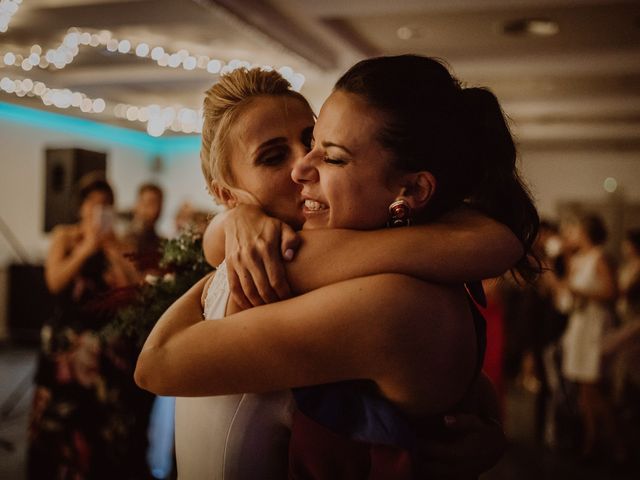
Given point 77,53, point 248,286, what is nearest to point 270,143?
point 248,286

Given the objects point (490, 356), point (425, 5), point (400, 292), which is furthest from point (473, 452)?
point (425, 5)

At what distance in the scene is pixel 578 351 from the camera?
17.0ft

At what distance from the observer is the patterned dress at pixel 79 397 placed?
137 inches

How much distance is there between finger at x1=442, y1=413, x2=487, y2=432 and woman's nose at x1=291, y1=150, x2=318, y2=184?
1.58ft

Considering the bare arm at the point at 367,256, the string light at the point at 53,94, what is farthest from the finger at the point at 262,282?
the string light at the point at 53,94

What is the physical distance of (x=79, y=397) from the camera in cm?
347

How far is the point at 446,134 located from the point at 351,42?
17.4 feet

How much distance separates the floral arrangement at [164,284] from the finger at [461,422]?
794 millimetres

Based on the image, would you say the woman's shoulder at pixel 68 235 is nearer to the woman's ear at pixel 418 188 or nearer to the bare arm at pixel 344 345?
the bare arm at pixel 344 345

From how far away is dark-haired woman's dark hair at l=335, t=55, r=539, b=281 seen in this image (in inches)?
40.9

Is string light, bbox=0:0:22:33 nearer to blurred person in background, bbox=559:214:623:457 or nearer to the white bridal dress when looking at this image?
the white bridal dress

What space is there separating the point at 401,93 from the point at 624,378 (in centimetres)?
611

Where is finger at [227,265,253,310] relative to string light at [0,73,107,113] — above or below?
below

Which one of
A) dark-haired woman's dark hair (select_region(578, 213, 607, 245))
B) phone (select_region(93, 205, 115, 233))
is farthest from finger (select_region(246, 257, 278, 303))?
dark-haired woman's dark hair (select_region(578, 213, 607, 245))
